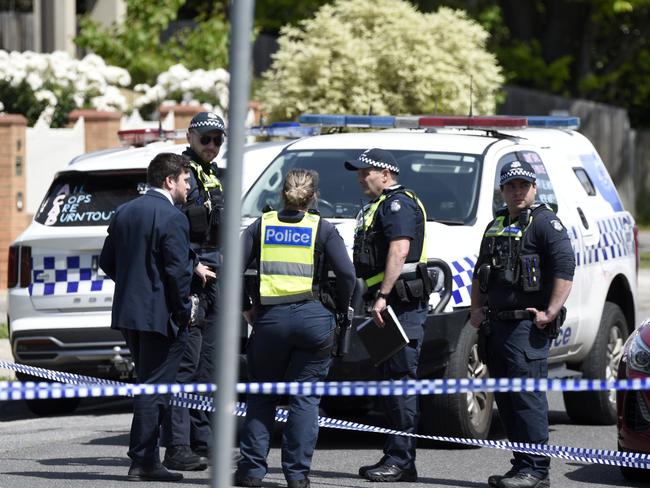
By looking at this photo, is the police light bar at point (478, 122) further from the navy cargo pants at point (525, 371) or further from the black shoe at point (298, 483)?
the black shoe at point (298, 483)

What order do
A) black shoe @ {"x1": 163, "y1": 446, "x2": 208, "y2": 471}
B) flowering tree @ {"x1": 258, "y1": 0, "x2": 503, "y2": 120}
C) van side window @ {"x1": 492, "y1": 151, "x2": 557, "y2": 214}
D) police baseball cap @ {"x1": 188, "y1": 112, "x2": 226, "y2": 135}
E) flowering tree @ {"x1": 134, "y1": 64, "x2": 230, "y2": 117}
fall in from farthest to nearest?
flowering tree @ {"x1": 134, "y1": 64, "x2": 230, "y2": 117}, flowering tree @ {"x1": 258, "y1": 0, "x2": 503, "y2": 120}, van side window @ {"x1": 492, "y1": 151, "x2": 557, "y2": 214}, police baseball cap @ {"x1": 188, "y1": 112, "x2": 226, "y2": 135}, black shoe @ {"x1": 163, "y1": 446, "x2": 208, "y2": 471}

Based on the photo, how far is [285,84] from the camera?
1792 cm

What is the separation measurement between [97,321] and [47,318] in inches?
13.9

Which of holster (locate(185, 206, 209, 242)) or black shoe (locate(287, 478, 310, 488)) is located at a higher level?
holster (locate(185, 206, 209, 242))

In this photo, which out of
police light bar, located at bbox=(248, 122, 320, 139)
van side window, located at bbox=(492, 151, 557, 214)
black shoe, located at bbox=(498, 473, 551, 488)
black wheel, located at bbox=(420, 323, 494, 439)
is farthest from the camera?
police light bar, located at bbox=(248, 122, 320, 139)

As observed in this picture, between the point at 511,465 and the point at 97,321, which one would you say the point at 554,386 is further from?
the point at 97,321

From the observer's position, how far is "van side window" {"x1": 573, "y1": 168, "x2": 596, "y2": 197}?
33.2 ft

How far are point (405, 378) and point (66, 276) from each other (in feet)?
9.36

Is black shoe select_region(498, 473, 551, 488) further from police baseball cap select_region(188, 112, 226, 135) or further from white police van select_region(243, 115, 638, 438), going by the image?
police baseball cap select_region(188, 112, 226, 135)

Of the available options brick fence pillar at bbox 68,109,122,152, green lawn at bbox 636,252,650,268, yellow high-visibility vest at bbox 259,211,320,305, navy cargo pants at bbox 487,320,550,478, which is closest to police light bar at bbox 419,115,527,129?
navy cargo pants at bbox 487,320,550,478

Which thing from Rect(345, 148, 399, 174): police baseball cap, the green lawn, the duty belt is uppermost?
Rect(345, 148, 399, 174): police baseball cap

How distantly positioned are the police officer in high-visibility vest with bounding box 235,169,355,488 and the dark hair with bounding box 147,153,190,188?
56 centimetres

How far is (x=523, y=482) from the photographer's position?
7320mm

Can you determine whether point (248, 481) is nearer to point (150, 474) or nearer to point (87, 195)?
point (150, 474)
